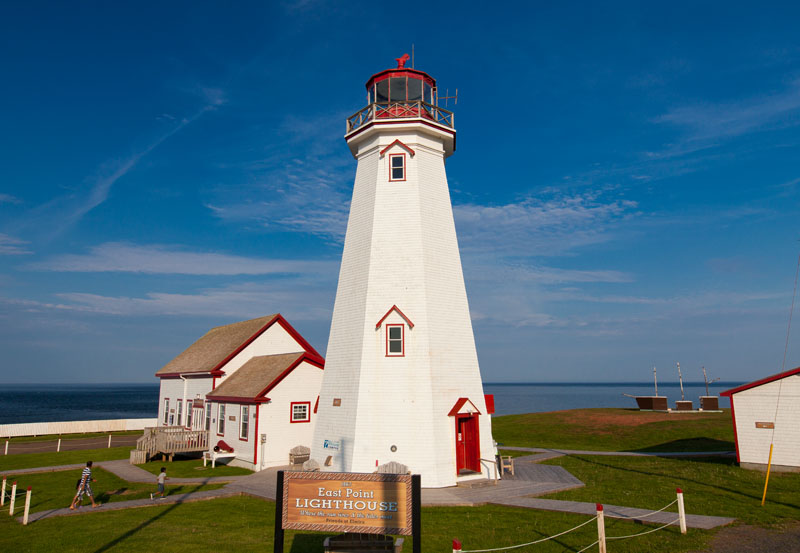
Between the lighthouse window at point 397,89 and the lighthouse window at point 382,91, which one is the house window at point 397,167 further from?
the lighthouse window at point 382,91

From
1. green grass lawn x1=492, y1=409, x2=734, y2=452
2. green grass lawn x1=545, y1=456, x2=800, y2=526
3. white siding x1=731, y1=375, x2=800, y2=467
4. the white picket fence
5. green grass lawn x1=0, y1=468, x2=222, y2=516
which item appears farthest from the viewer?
the white picket fence

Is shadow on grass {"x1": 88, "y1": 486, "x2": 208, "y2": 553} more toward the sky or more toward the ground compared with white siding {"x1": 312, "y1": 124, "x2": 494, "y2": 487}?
more toward the ground

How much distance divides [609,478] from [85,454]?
29.3 metres

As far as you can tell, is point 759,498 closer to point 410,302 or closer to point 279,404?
point 410,302

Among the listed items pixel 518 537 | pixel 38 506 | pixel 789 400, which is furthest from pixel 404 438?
pixel 789 400

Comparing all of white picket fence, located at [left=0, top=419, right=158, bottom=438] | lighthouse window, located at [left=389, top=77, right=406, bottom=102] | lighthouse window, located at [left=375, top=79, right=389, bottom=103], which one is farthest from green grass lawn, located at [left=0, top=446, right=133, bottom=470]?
lighthouse window, located at [left=389, top=77, right=406, bottom=102]

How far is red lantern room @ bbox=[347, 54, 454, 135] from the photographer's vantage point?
20.9 metres

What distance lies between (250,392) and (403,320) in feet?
32.0

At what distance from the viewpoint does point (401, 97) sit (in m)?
21.3

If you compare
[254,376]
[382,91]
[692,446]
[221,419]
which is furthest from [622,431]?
[382,91]

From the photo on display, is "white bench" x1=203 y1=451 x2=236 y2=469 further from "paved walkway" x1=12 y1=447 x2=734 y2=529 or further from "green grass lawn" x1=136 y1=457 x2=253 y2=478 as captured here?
"paved walkway" x1=12 y1=447 x2=734 y2=529

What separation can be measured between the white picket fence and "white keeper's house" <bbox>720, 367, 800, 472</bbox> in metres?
43.6

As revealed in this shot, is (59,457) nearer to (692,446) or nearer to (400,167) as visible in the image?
(400,167)

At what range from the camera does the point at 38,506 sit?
16656mm
